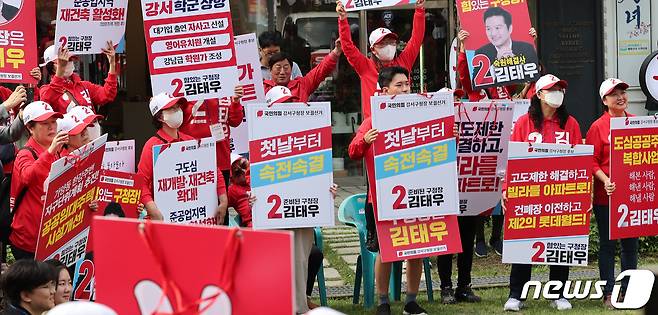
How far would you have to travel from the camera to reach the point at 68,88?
870 centimetres

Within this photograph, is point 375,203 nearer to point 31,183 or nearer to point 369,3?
point 369,3

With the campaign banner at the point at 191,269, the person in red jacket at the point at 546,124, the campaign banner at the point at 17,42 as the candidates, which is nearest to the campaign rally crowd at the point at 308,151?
the person in red jacket at the point at 546,124

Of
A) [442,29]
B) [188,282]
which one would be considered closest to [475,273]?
[442,29]

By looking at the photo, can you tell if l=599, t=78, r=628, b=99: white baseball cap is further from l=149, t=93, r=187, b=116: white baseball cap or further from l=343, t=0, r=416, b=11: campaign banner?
l=149, t=93, r=187, b=116: white baseball cap

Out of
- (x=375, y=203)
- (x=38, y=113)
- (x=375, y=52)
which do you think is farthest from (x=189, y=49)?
(x=375, y=203)

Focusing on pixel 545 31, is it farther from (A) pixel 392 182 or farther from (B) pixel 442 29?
(A) pixel 392 182

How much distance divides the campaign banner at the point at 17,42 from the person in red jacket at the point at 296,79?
1.86 metres

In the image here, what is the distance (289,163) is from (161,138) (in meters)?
0.90

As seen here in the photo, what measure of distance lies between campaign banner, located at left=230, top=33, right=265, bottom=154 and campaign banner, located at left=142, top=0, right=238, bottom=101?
1.28 ft

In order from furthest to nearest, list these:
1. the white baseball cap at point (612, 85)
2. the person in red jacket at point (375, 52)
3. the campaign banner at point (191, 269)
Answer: the person in red jacket at point (375, 52) < the white baseball cap at point (612, 85) < the campaign banner at point (191, 269)

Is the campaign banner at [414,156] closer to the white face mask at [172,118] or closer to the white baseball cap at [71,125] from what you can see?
the white face mask at [172,118]

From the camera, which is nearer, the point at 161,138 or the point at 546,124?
the point at 161,138

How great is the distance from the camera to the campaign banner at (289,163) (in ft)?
25.9

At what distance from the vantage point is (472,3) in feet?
30.1
